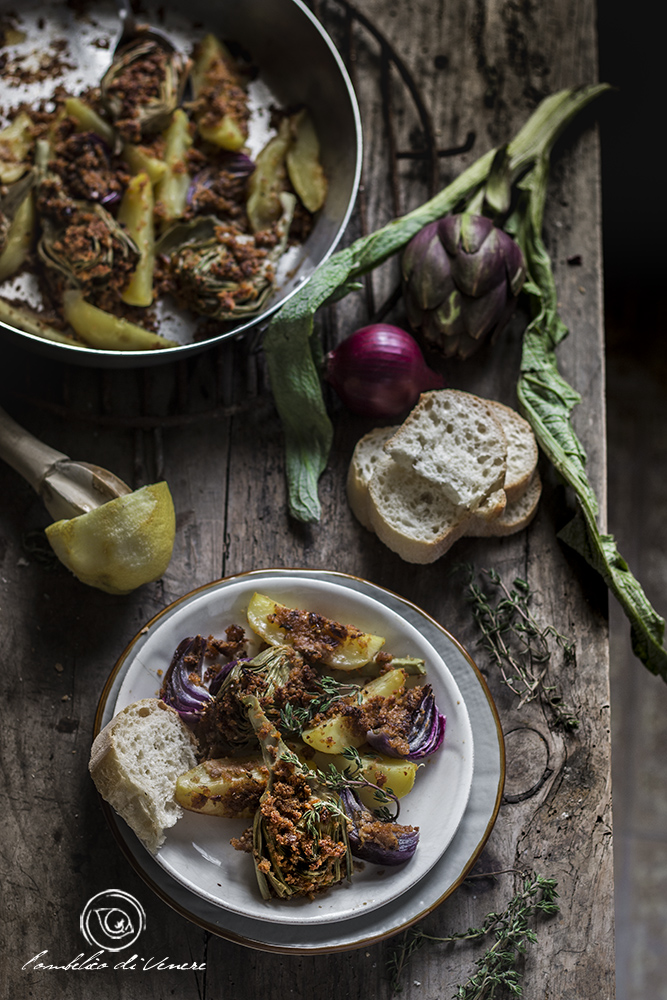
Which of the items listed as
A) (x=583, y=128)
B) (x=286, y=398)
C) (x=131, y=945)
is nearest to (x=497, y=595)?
(x=286, y=398)

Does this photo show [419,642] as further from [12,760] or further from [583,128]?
[583,128]

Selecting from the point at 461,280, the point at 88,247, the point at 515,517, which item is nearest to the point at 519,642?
the point at 515,517

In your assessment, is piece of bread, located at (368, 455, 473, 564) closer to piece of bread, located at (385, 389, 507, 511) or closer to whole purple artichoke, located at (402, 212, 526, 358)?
piece of bread, located at (385, 389, 507, 511)

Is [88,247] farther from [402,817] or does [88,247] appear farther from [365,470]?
[402,817]

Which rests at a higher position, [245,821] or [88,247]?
[88,247]

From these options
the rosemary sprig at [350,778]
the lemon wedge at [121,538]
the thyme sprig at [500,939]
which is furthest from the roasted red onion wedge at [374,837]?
the lemon wedge at [121,538]

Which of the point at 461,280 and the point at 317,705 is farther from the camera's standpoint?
the point at 461,280

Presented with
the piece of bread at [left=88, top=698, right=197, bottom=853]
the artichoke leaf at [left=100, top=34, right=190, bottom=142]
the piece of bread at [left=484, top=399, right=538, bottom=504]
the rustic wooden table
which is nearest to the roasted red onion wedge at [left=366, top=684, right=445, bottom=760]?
the rustic wooden table
